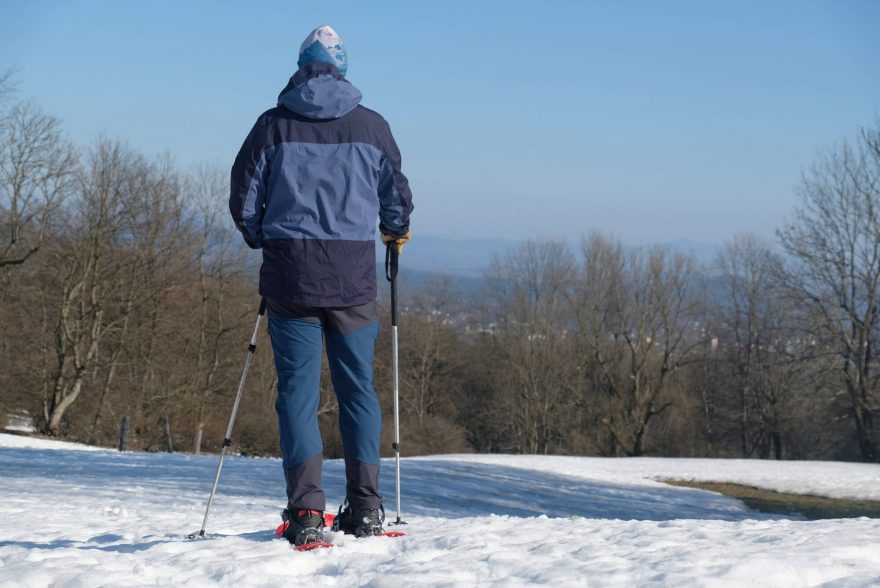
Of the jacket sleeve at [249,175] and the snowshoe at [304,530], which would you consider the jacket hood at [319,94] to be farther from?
the snowshoe at [304,530]

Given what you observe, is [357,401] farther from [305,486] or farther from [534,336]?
[534,336]

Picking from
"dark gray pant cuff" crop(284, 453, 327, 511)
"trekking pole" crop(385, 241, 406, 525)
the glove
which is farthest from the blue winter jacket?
"dark gray pant cuff" crop(284, 453, 327, 511)

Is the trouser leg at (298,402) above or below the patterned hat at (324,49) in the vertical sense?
below

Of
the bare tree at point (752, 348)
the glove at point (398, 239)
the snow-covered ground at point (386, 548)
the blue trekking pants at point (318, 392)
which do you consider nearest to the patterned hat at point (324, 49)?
the glove at point (398, 239)

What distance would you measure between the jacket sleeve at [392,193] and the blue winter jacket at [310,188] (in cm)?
9

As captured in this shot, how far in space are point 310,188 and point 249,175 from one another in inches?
12.0

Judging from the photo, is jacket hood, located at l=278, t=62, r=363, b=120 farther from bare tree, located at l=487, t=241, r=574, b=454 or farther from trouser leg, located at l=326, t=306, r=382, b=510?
bare tree, located at l=487, t=241, r=574, b=454

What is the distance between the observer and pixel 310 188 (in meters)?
4.45

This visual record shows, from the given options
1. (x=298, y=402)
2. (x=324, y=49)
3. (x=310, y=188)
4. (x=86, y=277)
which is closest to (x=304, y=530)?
(x=298, y=402)

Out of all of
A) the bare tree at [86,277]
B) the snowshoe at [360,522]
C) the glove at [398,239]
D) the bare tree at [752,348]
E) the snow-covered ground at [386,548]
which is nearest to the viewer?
the snow-covered ground at [386,548]

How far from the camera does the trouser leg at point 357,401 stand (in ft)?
15.0

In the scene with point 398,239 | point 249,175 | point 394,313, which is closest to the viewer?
point 249,175

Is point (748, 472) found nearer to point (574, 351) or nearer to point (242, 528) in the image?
point (242, 528)

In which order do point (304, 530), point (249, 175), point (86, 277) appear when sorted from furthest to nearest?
point (86, 277), point (249, 175), point (304, 530)
